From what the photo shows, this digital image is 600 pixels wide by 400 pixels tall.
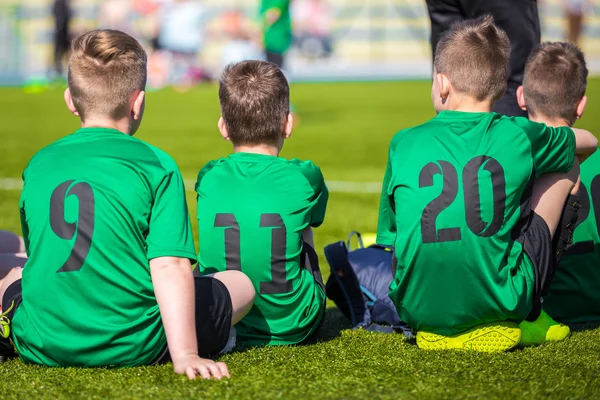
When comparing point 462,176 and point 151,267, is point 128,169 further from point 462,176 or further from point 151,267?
point 462,176

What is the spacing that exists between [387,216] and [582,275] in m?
0.97

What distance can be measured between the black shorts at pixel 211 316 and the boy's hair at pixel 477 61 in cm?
121

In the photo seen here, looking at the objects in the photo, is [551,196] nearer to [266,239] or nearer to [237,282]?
[266,239]

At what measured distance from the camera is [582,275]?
12.1 feet

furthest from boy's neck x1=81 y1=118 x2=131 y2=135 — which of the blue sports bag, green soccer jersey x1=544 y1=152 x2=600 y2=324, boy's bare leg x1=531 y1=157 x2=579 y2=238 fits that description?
green soccer jersey x1=544 y1=152 x2=600 y2=324

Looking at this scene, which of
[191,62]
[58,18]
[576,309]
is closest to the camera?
[576,309]

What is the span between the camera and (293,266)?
3.31 metres

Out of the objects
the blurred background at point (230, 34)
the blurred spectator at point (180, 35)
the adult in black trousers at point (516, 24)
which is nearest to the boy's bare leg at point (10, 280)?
the adult in black trousers at point (516, 24)

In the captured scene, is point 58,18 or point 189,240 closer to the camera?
point 189,240

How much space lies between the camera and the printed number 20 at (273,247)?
3275 millimetres

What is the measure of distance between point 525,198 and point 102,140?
1.55m

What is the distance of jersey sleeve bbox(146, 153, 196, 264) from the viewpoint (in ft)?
8.93

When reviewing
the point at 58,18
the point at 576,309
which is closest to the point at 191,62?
the point at 58,18

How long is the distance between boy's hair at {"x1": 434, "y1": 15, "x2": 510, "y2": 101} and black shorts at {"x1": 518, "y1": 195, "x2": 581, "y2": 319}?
53 centimetres
